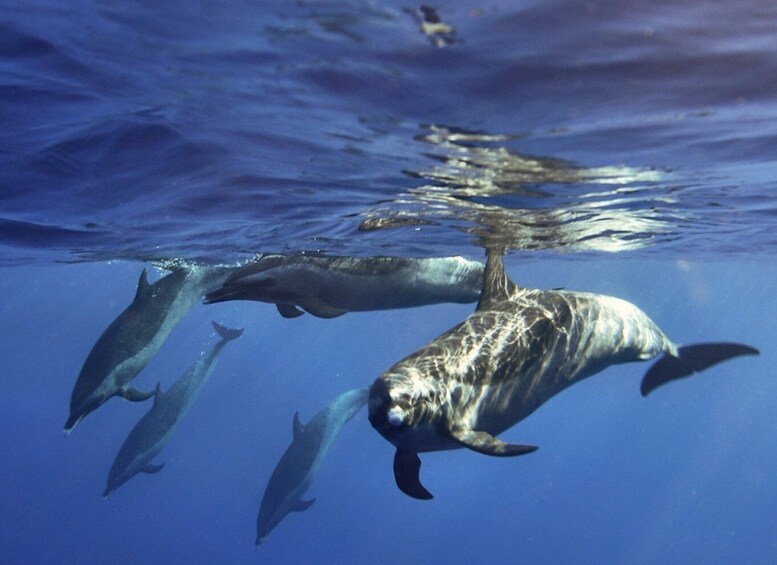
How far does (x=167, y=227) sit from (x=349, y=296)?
5820mm

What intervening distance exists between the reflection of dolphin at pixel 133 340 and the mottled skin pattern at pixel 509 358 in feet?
21.6

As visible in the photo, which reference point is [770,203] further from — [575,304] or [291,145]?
[291,145]

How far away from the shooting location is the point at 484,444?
6984 mm

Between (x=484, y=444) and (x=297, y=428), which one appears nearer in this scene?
(x=484, y=444)

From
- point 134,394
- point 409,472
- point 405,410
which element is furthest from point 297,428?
point 405,410

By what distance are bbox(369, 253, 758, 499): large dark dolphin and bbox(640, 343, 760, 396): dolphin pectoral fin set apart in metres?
0.02

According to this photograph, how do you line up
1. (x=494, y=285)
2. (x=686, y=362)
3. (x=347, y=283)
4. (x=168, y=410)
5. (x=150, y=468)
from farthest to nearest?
(x=150, y=468) < (x=168, y=410) < (x=347, y=283) < (x=686, y=362) < (x=494, y=285)

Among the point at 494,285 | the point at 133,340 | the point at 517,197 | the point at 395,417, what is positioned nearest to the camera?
the point at 395,417

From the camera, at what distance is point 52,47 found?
6.53 metres

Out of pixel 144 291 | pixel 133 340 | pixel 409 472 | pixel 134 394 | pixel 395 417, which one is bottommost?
pixel 134 394

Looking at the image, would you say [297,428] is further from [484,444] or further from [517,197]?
[484,444]

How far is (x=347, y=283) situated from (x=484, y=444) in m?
5.06

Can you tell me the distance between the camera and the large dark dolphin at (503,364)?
7.20 meters

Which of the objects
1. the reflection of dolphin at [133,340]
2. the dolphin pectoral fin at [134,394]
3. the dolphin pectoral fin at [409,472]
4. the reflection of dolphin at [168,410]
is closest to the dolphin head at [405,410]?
the dolphin pectoral fin at [409,472]
